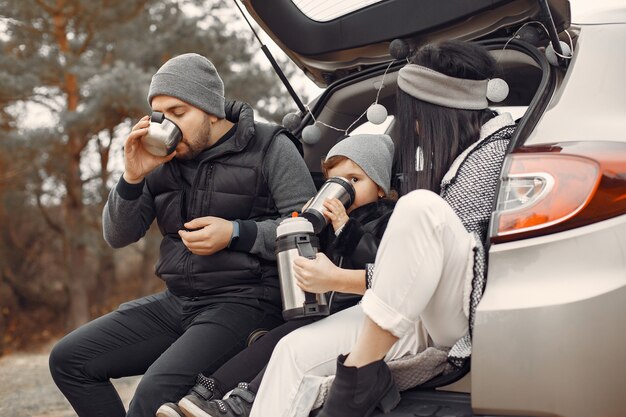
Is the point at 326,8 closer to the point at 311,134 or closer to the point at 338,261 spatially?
the point at 311,134

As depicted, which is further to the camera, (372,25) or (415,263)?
(372,25)

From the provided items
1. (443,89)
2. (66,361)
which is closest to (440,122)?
(443,89)

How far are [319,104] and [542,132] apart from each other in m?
1.74

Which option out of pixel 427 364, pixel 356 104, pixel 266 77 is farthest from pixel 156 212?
pixel 266 77

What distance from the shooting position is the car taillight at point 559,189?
6.71ft

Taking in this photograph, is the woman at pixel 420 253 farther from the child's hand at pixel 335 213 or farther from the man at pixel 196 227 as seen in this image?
the man at pixel 196 227

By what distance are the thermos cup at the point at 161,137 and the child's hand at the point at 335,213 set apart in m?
0.64

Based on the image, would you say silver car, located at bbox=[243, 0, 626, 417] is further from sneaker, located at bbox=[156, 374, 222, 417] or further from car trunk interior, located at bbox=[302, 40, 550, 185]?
sneaker, located at bbox=[156, 374, 222, 417]

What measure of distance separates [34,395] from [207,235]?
3.71 metres

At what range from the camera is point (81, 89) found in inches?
518

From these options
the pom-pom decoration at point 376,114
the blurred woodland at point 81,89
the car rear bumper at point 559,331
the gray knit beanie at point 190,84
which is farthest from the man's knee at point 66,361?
the blurred woodland at point 81,89

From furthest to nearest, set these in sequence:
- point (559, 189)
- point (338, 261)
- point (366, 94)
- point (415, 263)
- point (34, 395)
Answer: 1. point (34, 395)
2. point (366, 94)
3. point (338, 261)
4. point (415, 263)
5. point (559, 189)

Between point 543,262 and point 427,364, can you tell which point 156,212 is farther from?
point 543,262

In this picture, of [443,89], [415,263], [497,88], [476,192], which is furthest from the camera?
[497,88]
